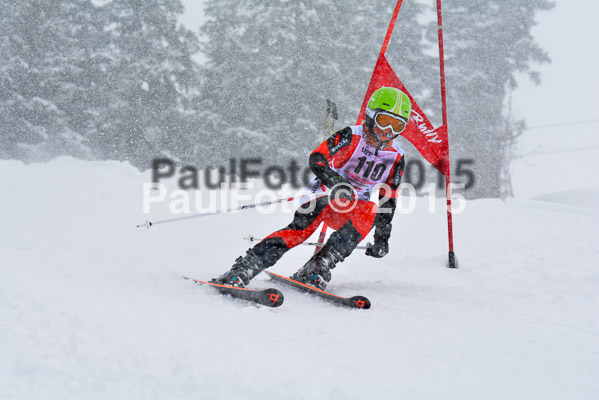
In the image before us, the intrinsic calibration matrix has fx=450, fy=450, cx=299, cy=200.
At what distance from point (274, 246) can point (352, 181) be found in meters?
1.00

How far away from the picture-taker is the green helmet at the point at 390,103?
3.88 meters

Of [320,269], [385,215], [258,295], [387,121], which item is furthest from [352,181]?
[258,295]

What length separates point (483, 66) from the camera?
21203 mm

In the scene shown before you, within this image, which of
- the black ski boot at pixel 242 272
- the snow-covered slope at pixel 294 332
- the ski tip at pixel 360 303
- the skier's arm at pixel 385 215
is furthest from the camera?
the skier's arm at pixel 385 215

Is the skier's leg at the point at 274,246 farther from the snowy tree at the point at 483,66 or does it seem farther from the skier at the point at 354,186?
the snowy tree at the point at 483,66

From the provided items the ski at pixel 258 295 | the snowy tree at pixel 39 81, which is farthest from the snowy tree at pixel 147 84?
the ski at pixel 258 295

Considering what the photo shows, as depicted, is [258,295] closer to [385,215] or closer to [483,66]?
[385,215]

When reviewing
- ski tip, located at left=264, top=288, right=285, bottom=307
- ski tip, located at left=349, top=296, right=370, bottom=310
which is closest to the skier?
ski tip, located at left=349, top=296, right=370, bottom=310


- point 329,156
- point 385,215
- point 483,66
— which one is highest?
point 483,66

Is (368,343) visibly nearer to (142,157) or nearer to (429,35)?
(142,157)

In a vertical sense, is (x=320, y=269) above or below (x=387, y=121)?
below

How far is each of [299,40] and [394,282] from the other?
16408 mm

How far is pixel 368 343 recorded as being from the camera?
7.86 ft

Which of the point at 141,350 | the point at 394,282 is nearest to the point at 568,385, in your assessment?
the point at 141,350
